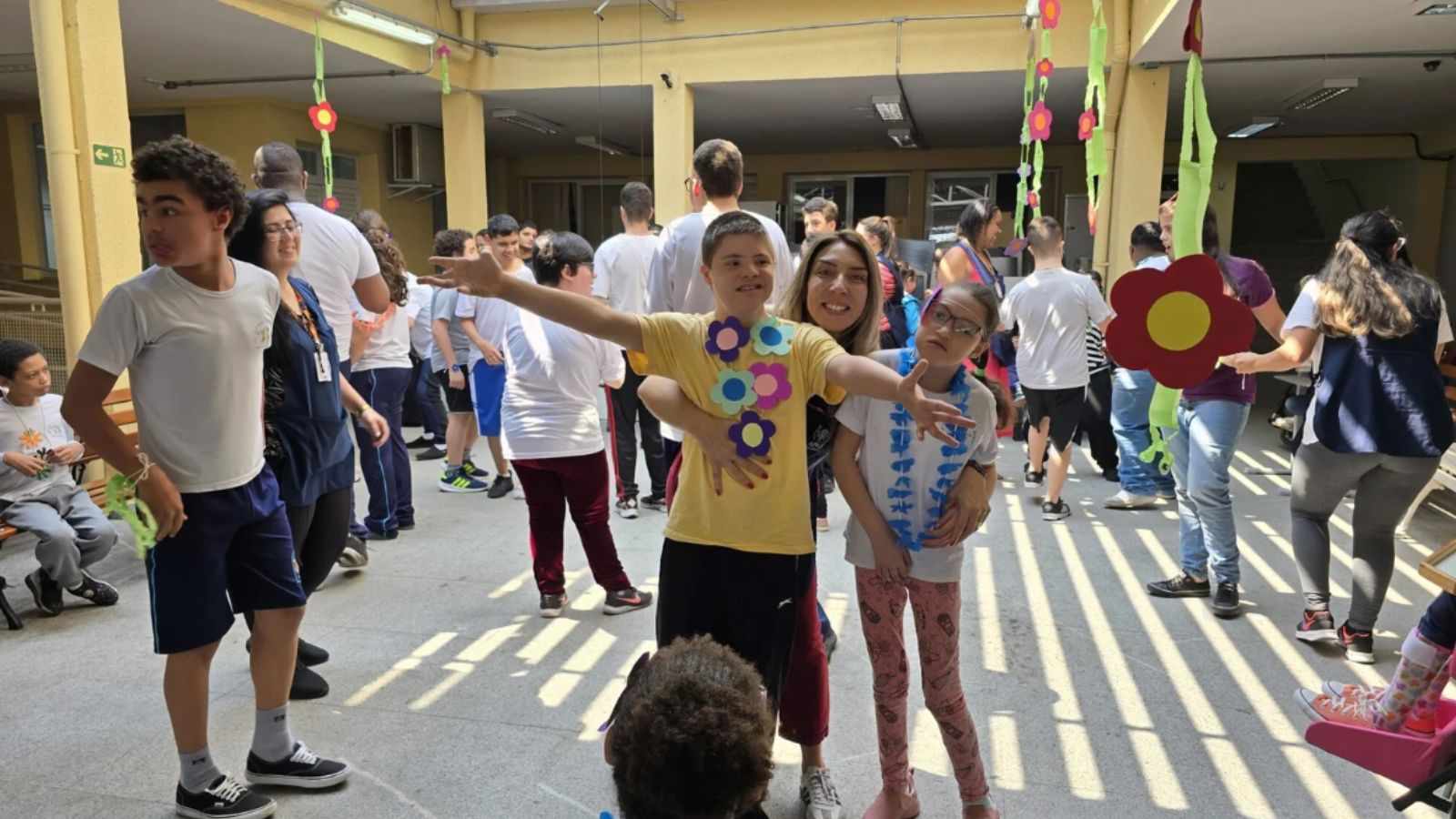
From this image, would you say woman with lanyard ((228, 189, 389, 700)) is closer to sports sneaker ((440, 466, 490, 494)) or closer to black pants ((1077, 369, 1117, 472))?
sports sneaker ((440, 466, 490, 494))

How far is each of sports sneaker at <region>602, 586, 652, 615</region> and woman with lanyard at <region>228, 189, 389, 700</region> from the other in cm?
108

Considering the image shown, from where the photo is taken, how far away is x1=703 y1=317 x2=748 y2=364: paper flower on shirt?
185 centimetres

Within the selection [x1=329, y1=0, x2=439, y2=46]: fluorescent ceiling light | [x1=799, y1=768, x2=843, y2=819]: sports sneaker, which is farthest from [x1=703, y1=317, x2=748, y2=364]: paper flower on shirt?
[x1=329, y1=0, x2=439, y2=46]: fluorescent ceiling light

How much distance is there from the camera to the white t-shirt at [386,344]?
4301 mm

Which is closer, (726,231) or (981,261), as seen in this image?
(726,231)

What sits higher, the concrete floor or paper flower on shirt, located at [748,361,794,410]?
Result: paper flower on shirt, located at [748,361,794,410]

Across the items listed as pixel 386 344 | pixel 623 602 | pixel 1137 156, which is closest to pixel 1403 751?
pixel 623 602

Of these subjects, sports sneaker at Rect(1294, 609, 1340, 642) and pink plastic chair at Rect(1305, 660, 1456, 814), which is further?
sports sneaker at Rect(1294, 609, 1340, 642)

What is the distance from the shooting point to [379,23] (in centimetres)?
722

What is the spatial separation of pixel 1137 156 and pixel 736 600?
23.1ft

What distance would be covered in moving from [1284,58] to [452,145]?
730 cm

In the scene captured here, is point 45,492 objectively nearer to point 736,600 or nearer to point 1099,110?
point 736,600

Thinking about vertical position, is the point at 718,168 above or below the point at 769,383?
above

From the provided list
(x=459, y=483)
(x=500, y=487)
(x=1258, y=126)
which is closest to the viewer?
(x=500, y=487)
